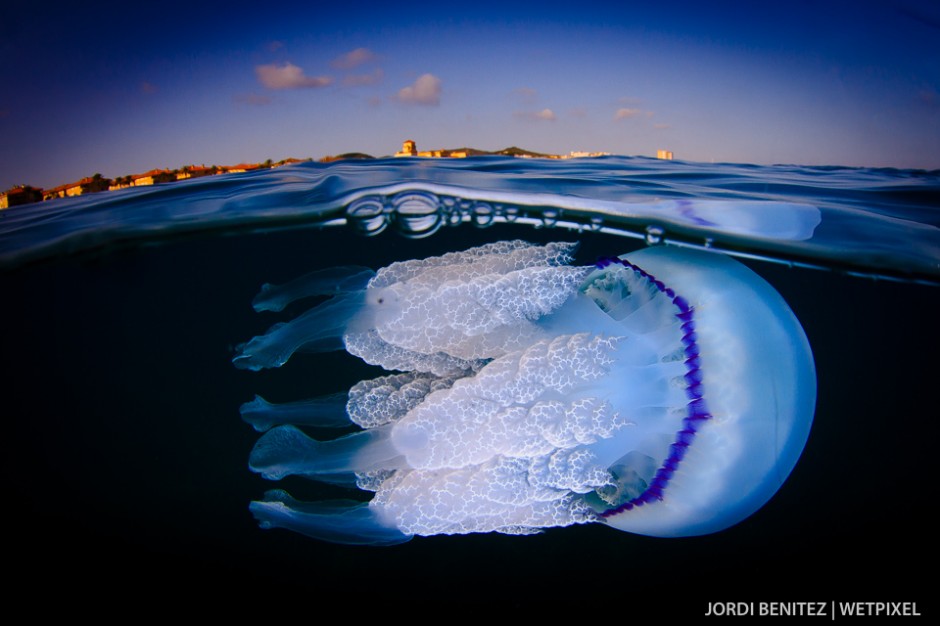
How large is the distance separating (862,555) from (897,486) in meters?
0.86

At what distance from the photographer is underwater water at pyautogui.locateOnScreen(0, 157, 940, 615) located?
9.62 feet

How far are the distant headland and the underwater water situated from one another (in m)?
0.08

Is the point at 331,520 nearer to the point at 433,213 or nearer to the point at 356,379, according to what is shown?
the point at 356,379

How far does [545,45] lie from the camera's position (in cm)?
278

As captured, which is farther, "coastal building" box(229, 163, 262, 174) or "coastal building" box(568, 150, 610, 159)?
"coastal building" box(568, 150, 610, 159)

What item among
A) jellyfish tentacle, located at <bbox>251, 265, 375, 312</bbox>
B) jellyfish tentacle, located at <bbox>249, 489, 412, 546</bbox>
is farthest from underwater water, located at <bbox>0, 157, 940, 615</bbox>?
jellyfish tentacle, located at <bbox>251, 265, 375, 312</bbox>

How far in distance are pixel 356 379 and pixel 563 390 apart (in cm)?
198

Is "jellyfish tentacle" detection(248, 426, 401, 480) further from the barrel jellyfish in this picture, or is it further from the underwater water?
the underwater water

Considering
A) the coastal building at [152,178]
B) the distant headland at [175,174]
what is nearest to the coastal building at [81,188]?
the distant headland at [175,174]

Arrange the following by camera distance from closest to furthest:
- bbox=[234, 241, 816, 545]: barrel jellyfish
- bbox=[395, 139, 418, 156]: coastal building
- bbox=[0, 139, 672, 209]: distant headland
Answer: bbox=[234, 241, 816, 545]: barrel jellyfish → bbox=[0, 139, 672, 209]: distant headland → bbox=[395, 139, 418, 156]: coastal building

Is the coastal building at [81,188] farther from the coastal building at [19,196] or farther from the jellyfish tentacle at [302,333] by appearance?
the jellyfish tentacle at [302,333]

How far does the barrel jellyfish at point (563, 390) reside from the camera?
1.84 metres

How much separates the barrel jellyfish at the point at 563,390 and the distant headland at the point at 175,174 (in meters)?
1.79

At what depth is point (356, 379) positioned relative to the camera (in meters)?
3.46
